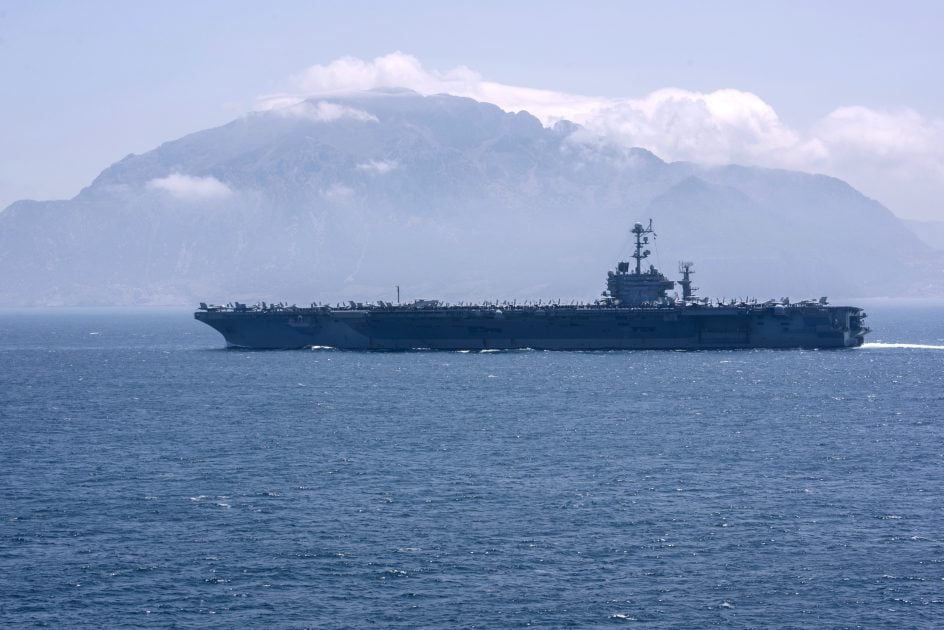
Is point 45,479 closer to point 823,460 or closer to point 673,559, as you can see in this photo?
point 673,559

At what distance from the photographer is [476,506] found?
40.1 metres

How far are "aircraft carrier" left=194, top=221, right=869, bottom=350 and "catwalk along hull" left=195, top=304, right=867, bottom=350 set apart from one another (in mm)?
73

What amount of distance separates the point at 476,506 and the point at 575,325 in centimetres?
5500

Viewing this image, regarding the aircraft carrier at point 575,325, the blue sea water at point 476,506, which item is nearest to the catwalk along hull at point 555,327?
the aircraft carrier at point 575,325

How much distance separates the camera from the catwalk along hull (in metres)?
93.2

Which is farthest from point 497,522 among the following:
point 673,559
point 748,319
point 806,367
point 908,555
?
point 748,319

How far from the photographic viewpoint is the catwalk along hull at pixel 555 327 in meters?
93.2

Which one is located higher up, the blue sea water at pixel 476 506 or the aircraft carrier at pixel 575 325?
the aircraft carrier at pixel 575 325

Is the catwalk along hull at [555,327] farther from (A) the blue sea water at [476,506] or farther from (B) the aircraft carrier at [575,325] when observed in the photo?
(A) the blue sea water at [476,506]

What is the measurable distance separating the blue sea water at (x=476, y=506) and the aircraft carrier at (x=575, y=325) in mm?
19391

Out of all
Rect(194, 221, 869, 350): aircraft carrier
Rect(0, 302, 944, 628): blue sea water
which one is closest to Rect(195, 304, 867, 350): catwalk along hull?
Rect(194, 221, 869, 350): aircraft carrier

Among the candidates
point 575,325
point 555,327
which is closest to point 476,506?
point 575,325

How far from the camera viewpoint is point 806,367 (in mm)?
85250

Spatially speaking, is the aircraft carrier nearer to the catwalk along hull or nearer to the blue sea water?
the catwalk along hull
